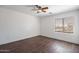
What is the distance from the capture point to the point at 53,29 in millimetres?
1642

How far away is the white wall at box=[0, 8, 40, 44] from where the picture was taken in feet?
4.89

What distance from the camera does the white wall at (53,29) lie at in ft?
4.88

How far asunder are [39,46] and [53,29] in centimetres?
43

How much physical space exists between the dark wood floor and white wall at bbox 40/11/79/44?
89 millimetres

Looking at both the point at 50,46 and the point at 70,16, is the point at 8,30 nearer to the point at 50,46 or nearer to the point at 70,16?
the point at 50,46

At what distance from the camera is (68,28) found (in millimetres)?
1528

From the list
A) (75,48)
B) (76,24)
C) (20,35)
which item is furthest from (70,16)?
(20,35)

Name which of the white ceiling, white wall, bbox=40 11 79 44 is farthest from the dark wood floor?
the white ceiling

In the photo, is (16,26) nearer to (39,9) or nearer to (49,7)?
(39,9)

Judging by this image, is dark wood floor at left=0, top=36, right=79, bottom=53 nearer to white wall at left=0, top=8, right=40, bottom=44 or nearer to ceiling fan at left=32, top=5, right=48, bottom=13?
white wall at left=0, top=8, right=40, bottom=44

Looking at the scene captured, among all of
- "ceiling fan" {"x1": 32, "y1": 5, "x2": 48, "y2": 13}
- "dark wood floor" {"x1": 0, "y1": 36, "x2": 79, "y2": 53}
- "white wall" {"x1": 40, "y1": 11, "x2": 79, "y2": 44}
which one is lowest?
"dark wood floor" {"x1": 0, "y1": 36, "x2": 79, "y2": 53}

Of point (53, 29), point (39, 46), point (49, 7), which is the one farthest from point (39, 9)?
point (39, 46)
